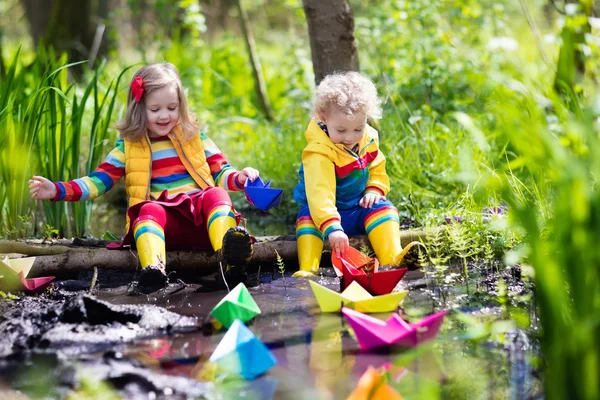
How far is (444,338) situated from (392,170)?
2485mm

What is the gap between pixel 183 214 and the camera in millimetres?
3760

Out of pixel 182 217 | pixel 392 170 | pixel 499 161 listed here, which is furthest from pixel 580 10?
pixel 182 217

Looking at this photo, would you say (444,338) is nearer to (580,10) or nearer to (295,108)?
(580,10)

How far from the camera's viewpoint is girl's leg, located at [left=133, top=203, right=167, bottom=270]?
347 centimetres

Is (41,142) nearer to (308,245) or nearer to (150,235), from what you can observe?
(150,235)

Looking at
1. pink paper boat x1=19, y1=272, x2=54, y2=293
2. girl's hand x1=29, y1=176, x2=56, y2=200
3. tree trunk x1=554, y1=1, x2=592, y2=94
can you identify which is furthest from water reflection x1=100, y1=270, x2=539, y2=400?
tree trunk x1=554, y1=1, x2=592, y2=94

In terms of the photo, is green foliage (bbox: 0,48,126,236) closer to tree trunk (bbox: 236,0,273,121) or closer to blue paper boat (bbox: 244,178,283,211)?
blue paper boat (bbox: 244,178,283,211)

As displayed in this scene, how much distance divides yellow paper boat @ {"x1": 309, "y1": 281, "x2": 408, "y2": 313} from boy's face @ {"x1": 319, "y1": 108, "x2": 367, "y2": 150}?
3.71 ft

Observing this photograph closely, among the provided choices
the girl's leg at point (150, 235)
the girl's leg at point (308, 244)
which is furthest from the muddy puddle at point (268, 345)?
the girl's leg at point (308, 244)

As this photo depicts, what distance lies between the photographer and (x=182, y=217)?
3.79 m

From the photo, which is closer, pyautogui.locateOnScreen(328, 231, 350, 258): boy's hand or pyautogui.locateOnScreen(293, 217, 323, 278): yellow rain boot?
pyautogui.locateOnScreen(328, 231, 350, 258): boy's hand

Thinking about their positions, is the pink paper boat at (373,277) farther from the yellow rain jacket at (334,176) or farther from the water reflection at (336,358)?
the yellow rain jacket at (334,176)

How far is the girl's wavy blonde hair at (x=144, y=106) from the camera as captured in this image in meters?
3.84

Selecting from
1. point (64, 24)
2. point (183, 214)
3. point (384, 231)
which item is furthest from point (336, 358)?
point (64, 24)
